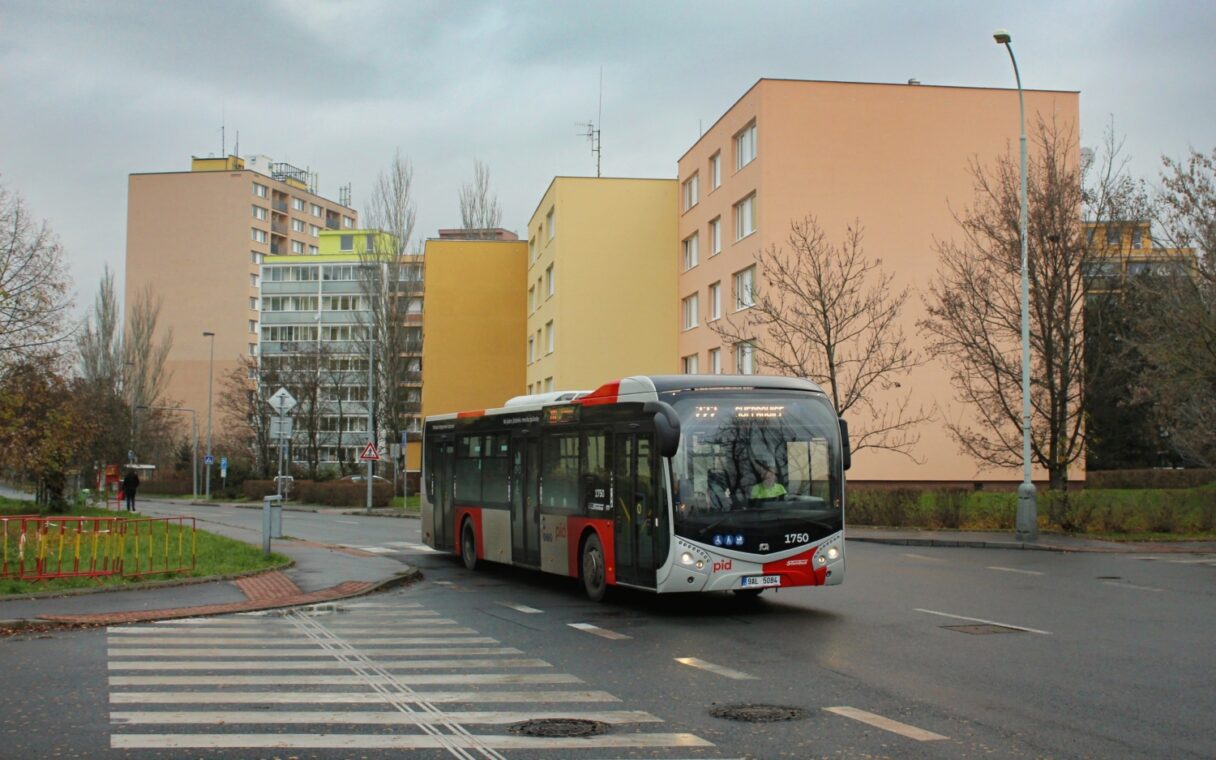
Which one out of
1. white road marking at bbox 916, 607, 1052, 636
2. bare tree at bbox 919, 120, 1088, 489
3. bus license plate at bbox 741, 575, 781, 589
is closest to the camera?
white road marking at bbox 916, 607, 1052, 636

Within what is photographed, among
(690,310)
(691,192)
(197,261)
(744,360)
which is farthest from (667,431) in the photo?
(197,261)

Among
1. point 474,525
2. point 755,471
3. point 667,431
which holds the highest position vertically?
point 667,431

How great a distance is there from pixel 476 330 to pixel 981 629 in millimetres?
60453

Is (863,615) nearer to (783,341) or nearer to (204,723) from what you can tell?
(204,723)

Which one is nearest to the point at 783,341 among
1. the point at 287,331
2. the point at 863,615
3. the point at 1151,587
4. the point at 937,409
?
the point at 937,409

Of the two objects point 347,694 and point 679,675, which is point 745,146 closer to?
point 679,675

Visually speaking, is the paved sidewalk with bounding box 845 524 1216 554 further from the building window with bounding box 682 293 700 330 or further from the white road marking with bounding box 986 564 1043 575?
the building window with bounding box 682 293 700 330

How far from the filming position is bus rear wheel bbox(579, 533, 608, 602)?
1530 centimetres

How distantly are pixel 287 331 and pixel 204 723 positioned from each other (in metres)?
109

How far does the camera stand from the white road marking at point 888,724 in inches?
280

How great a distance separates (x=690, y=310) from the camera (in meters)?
53.2

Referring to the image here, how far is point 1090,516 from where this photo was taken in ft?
91.0

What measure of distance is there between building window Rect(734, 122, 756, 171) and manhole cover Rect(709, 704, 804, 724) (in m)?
38.9

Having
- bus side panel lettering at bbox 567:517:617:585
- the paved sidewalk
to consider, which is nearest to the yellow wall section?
the paved sidewalk
